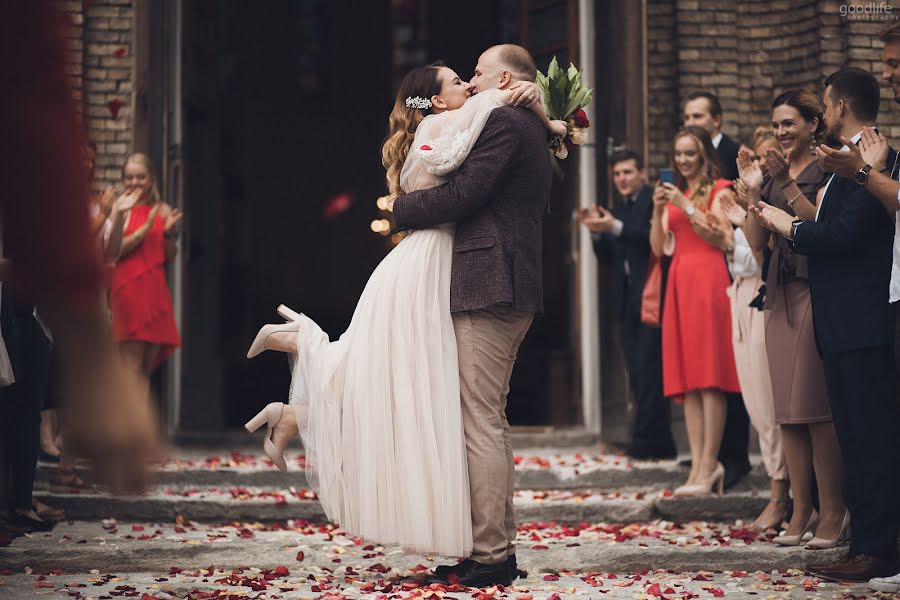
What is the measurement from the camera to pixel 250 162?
16.5m

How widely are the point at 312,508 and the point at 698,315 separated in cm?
Result: 240

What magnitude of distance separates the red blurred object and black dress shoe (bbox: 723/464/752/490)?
10.6 m

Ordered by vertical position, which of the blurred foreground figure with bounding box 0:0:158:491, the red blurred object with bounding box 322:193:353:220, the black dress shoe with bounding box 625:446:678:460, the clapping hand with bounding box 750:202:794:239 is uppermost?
the red blurred object with bounding box 322:193:353:220

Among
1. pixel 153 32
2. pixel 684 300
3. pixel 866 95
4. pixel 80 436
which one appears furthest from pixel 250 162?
pixel 80 436

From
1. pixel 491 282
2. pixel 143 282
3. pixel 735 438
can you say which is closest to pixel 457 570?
pixel 491 282

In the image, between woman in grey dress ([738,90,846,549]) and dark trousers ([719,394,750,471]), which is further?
dark trousers ([719,394,750,471])

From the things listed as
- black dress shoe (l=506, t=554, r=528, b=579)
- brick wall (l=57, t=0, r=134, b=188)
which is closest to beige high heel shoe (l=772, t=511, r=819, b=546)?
black dress shoe (l=506, t=554, r=528, b=579)

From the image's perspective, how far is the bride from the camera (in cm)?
466

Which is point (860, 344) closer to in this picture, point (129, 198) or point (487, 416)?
point (487, 416)

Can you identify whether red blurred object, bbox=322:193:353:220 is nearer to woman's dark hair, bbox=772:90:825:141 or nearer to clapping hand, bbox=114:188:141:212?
clapping hand, bbox=114:188:141:212

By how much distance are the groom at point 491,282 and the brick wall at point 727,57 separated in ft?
13.7

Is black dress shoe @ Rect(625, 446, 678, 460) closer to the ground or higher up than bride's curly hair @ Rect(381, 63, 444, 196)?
closer to the ground

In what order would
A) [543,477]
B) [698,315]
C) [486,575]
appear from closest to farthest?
[486,575] → [698,315] → [543,477]

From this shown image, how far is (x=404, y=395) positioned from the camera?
15.5 feet
